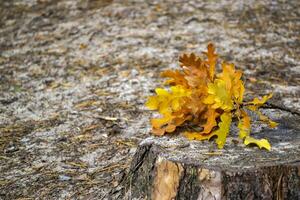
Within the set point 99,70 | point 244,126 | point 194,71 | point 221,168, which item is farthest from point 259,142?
point 99,70

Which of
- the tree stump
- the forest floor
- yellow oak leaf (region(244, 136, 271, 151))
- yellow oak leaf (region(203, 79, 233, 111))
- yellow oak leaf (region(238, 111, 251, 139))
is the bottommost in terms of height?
the forest floor

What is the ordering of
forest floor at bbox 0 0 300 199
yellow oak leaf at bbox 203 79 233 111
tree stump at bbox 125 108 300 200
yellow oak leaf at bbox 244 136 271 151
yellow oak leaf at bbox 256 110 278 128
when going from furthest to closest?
1. forest floor at bbox 0 0 300 199
2. yellow oak leaf at bbox 256 110 278 128
3. yellow oak leaf at bbox 203 79 233 111
4. yellow oak leaf at bbox 244 136 271 151
5. tree stump at bbox 125 108 300 200

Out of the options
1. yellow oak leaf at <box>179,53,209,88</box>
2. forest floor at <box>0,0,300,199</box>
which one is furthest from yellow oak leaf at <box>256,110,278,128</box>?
forest floor at <box>0,0,300,199</box>

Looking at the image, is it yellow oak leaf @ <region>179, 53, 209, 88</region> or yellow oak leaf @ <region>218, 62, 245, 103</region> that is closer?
yellow oak leaf @ <region>218, 62, 245, 103</region>

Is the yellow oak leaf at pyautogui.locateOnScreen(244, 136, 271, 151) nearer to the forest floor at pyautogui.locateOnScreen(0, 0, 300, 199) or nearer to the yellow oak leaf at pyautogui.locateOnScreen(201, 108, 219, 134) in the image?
the yellow oak leaf at pyautogui.locateOnScreen(201, 108, 219, 134)

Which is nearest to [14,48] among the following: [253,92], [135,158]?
[253,92]

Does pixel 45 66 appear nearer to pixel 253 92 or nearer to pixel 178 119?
pixel 253 92

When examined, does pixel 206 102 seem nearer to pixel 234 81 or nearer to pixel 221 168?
pixel 234 81

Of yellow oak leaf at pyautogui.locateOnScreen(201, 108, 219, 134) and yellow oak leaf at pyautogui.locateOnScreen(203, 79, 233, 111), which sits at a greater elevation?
yellow oak leaf at pyautogui.locateOnScreen(203, 79, 233, 111)
